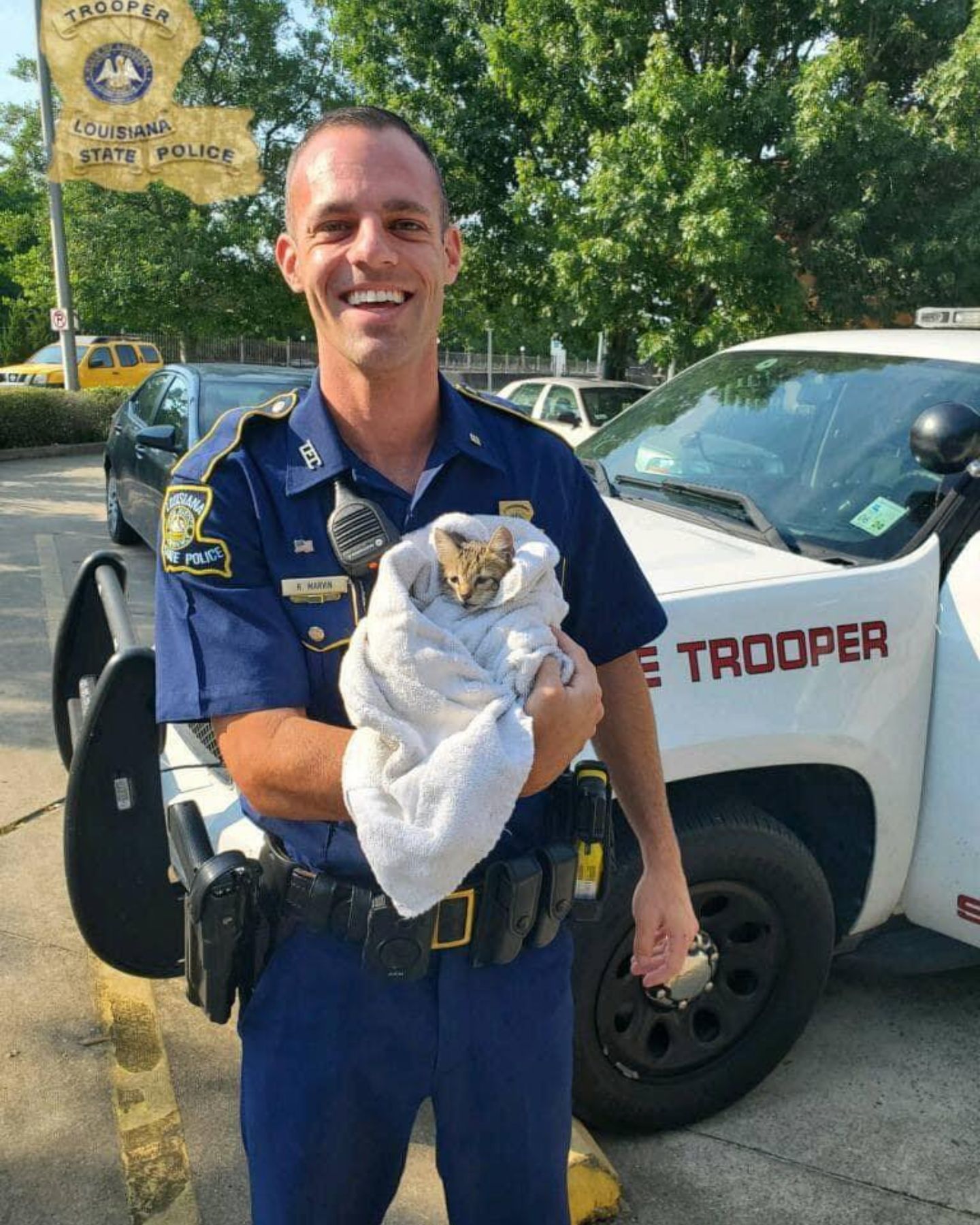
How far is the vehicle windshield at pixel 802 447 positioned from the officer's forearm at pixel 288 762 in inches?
63.9

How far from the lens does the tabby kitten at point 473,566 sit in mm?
1263

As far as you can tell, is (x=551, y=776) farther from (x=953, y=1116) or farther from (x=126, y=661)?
(x=953, y=1116)

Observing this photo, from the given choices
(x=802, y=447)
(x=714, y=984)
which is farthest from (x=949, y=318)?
(x=714, y=984)

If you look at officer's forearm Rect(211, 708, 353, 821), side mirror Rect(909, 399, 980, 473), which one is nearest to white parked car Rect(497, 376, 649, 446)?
side mirror Rect(909, 399, 980, 473)

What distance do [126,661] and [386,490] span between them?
2.40ft

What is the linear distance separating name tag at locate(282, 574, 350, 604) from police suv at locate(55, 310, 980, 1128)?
66cm

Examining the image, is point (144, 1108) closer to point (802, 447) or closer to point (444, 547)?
point (444, 547)

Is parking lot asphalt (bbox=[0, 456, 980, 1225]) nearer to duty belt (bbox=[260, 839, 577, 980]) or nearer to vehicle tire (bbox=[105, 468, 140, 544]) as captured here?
duty belt (bbox=[260, 839, 577, 980])

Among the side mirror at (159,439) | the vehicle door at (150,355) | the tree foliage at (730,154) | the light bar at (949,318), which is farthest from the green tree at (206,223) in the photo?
the light bar at (949,318)

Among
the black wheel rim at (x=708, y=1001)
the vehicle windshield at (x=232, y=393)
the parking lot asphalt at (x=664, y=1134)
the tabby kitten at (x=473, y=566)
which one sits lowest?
the parking lot asphalt at (x=664, y=1134)

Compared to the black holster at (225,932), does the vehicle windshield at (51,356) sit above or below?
below

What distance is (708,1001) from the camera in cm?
241

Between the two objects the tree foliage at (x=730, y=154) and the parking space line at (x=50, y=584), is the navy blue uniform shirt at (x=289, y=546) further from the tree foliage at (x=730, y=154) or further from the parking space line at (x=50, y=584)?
the tree foliage at (x=730, y=154)

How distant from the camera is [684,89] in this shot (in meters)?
10.8
